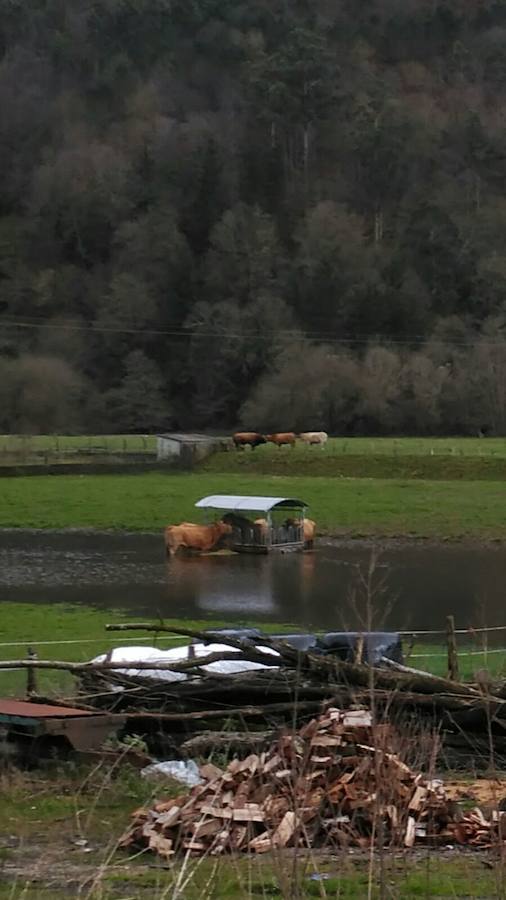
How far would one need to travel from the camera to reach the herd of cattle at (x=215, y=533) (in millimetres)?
33094

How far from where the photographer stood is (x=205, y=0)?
14638cm

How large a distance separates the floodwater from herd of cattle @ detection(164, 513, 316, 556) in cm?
57

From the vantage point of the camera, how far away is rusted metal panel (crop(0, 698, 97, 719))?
35.7 ft

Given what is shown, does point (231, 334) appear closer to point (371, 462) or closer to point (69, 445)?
point (69, 445)

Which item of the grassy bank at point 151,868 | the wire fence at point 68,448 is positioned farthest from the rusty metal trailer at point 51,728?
the wire fence at point 68,448

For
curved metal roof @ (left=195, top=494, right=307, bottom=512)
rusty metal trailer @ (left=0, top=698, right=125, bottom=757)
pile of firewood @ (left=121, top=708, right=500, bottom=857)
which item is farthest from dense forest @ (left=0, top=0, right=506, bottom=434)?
pile of firewood @ (left=121, top=708, right=500, bottom=857)

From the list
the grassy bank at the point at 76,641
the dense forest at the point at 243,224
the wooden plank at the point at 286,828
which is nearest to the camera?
the wooden plank at the point at 286,828

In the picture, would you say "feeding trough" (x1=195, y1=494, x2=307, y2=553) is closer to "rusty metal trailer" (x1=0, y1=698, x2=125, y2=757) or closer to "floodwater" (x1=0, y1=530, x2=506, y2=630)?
"floodwater" (x1=0, y1=530, x2=506, y2=630)

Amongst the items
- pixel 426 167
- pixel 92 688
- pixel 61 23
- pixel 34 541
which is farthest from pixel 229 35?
pixel 92 688

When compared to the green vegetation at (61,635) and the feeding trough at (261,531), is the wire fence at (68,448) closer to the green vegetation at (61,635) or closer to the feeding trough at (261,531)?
the feeding trough at (261,531)

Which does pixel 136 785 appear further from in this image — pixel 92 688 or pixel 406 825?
pixel 406 825

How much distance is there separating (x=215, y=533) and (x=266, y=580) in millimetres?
5135

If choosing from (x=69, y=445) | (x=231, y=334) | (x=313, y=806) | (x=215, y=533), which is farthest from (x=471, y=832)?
(x=231, y=334)

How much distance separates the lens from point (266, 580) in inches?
1145
